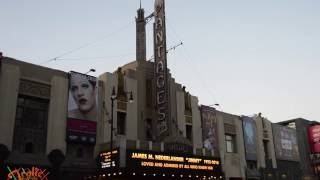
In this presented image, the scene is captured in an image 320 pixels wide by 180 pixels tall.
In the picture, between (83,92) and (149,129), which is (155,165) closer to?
(149,129)

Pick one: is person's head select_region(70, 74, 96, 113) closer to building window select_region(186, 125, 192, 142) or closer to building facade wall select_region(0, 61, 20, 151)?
building facade wall select_region(0, 61, 20, 151)

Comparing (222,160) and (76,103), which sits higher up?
(76,103)

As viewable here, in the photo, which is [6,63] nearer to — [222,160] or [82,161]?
[82,161]

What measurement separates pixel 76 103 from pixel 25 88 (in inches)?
176

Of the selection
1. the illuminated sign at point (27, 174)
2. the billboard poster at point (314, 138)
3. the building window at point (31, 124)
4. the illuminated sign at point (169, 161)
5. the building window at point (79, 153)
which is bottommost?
the illuminated sign at point (27, 174)

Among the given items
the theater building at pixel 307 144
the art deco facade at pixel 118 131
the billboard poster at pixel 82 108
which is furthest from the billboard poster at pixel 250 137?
the billboard poster at pixel 82 108

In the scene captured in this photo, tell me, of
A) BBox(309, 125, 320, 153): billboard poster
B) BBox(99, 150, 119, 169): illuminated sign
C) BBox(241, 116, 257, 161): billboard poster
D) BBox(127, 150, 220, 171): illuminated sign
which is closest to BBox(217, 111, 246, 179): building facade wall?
BBox(241, 116, 257, 161): billboard poster

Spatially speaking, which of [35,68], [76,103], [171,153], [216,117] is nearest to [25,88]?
[35,68]

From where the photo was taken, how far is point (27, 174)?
96.1 feet

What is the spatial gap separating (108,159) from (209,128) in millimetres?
16414

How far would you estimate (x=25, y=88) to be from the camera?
3127 centimetres

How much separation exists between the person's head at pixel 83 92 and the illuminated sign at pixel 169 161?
18.7 feet

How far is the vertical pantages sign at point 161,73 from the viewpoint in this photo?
37.6 meters

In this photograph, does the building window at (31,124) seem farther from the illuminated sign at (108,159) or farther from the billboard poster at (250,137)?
the billboard poster at (250,137)
